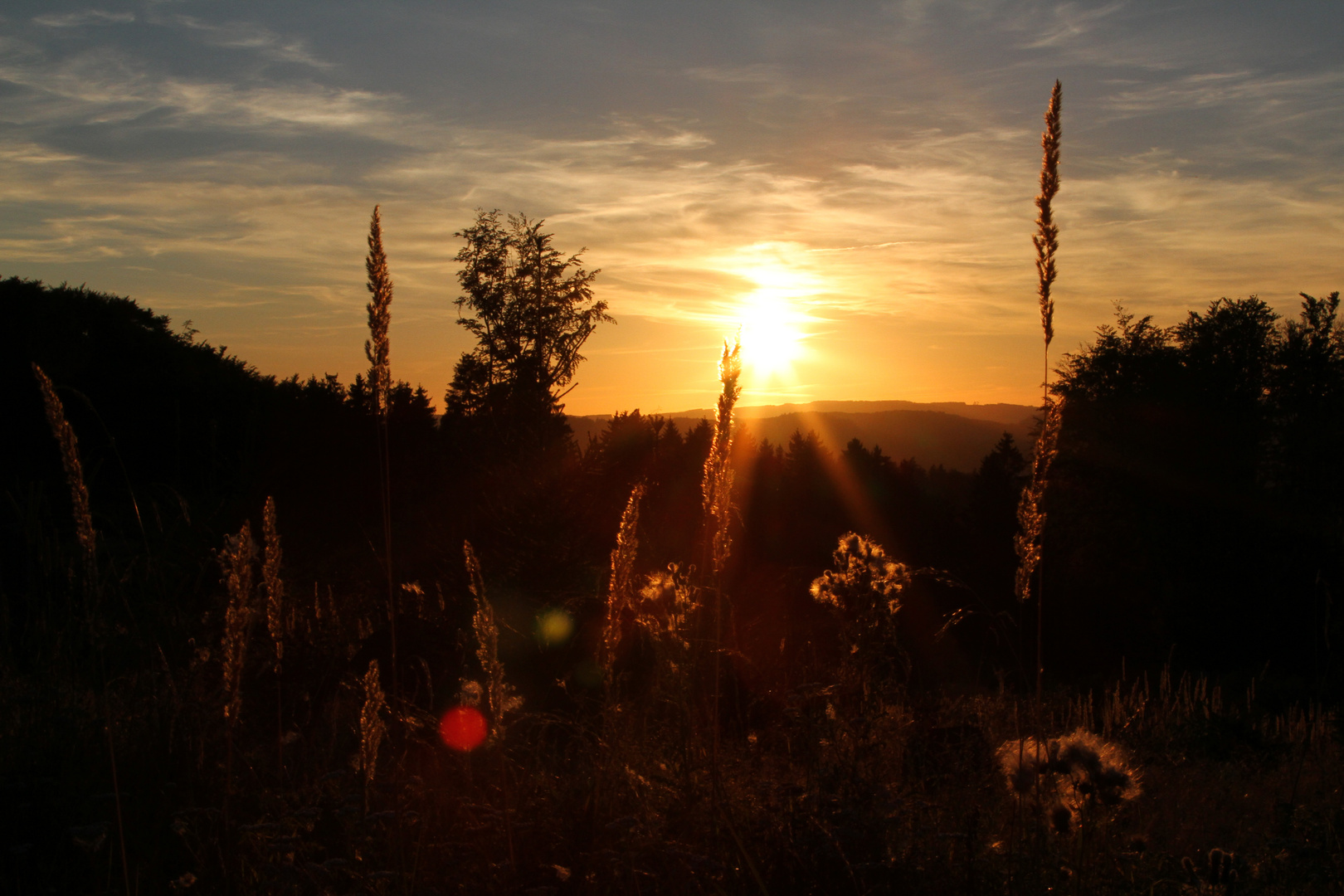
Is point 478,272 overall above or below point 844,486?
above

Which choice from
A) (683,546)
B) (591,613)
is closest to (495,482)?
(683,546)

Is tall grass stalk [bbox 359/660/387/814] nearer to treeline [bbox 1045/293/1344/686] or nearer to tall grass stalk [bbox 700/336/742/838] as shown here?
tall grass stalk [bbox 700/336/742/838]

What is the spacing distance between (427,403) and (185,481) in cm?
603

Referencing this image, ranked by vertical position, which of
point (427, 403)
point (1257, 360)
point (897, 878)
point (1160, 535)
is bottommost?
point (1160, 535)

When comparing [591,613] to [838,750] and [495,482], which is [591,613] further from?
[495,482]

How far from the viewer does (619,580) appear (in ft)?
7.02

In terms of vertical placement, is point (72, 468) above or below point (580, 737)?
above

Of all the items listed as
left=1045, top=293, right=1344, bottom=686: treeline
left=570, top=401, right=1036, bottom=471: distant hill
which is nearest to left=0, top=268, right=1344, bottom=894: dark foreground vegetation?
left=1045, top=293, right=1344, bottom=686: treeline

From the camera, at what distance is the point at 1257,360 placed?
91.9 ft

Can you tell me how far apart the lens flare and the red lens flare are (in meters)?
2.08

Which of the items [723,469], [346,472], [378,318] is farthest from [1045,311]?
[346,472]

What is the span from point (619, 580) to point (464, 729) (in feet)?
2.37

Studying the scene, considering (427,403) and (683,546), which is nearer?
(683,546)

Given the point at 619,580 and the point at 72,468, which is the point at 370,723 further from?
the point at 72,468
